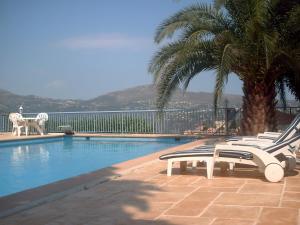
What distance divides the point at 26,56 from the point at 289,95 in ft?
56.1

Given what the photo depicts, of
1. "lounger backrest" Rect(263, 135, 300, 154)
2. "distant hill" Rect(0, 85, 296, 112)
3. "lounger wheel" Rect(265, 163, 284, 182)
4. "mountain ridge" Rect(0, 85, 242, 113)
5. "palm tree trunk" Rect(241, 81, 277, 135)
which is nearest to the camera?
"lounger wheel" Rect(265, 163, 284, 182)

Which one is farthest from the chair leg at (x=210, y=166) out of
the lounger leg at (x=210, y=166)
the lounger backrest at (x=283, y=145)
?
the lounger backrest at (x=283, y=145)

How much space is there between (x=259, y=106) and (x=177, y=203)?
6096 millimetres

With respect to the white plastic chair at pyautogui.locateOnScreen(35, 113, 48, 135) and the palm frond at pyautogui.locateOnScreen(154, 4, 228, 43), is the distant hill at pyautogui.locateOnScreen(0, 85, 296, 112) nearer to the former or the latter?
the white plastic chair at pyautogui.locateOnScreen(35, 113, 48, 135)

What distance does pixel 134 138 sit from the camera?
15.5 meters

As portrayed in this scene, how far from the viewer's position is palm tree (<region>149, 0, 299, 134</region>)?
28.0 feet

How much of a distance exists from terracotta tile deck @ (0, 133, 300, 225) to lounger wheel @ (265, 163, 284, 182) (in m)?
0.08

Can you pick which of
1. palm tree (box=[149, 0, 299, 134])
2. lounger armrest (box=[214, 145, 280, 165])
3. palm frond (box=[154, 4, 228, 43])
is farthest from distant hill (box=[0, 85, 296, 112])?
lounger armrest (box=[214, 145, 280, 165])

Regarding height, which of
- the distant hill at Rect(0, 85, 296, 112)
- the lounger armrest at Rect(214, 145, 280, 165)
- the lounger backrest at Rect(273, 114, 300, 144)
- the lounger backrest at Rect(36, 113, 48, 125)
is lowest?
the lounger armrest at Rect(214, 145, 280, 165)

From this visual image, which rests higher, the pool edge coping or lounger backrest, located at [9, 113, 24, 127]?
lounger backrest, located at [9, 113, 24, 127]

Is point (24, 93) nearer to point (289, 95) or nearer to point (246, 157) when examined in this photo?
point (289, 95)

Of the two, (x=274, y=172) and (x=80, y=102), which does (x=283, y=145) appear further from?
(x=80, y=102)

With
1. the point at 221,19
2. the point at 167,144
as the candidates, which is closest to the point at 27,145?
the point at 167,144

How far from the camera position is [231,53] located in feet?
27.5
